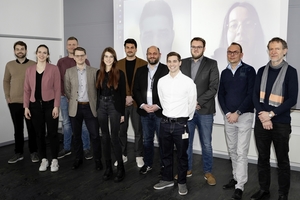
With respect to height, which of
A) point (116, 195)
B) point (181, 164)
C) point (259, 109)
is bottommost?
point (116, 195)

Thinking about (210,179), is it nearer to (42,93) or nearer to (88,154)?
(88,154)

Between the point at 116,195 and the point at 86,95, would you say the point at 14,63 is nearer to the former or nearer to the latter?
the point at 86,95

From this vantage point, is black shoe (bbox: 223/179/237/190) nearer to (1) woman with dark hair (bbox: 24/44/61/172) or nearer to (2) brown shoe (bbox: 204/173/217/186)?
(2) brown shoe (bbox: 204/173/217/186)

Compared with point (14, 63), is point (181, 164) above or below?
below

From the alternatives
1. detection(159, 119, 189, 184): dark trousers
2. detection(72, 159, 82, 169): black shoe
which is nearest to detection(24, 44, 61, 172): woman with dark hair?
detection(72, 159, 82, 169): black shoe

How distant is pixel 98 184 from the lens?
3412mm

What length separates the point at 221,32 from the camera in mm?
4121

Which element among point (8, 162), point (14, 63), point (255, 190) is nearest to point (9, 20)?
point (14, 63)

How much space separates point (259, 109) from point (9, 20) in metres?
4.20

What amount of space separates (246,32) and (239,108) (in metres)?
1.37

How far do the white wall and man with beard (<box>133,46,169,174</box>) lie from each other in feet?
8.63

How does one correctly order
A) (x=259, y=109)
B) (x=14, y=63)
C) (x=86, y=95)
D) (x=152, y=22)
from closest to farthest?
(x=259, y=109)
(x=86, y=95)
(x=14, y=63)
(x=152, y=22)

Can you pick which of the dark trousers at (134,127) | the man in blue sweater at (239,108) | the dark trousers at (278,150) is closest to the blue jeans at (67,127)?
the dark trousers at (134,127)

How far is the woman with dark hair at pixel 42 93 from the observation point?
11.9 feet
